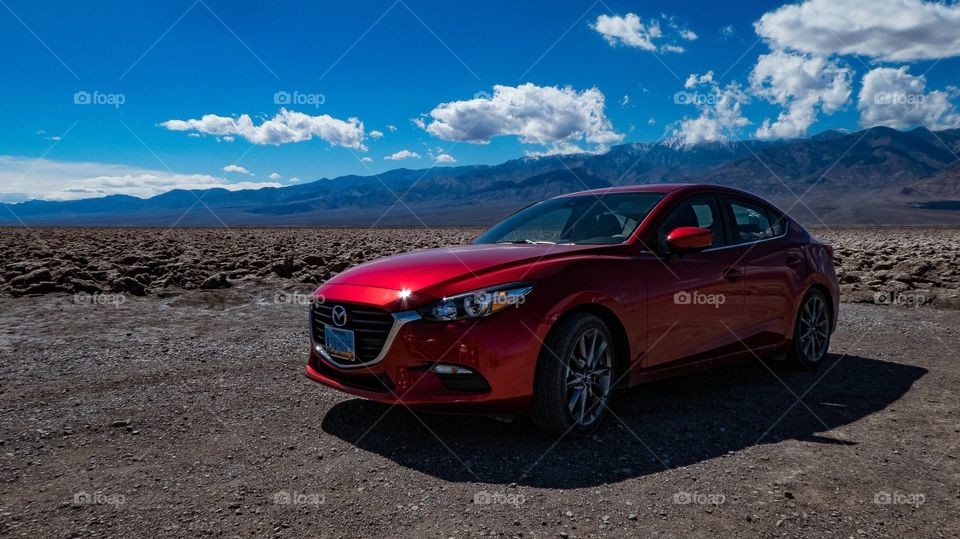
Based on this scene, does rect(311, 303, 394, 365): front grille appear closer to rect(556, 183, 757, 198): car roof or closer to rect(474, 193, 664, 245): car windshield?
rect(474, 193, 664, 245): car windshield

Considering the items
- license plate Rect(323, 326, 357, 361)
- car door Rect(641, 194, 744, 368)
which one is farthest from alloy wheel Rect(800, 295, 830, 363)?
license plate Rect(323, 326, 357, 361)

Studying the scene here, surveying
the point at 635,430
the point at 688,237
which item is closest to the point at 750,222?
the point at 688,237

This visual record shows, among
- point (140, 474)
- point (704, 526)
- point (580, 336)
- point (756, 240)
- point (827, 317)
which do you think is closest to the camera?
point (704, 526)

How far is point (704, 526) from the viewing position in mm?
2947

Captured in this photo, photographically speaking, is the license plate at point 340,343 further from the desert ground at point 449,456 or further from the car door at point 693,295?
the car door at point 693,295

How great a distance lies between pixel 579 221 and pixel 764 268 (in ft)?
5.26

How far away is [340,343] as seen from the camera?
4066 mm

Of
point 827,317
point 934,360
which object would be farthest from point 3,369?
point 934,360

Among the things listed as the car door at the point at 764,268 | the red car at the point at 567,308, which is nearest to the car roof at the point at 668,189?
the red car at the point at 567,308

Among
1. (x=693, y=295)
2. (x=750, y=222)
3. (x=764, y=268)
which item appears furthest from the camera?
(x=750, y=222)

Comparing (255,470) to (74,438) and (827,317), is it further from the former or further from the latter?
(827,317)

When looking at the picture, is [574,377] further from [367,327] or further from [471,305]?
[367,327]

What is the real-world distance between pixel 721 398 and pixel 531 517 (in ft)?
8.20

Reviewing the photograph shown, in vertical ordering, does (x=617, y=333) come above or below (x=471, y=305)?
below
